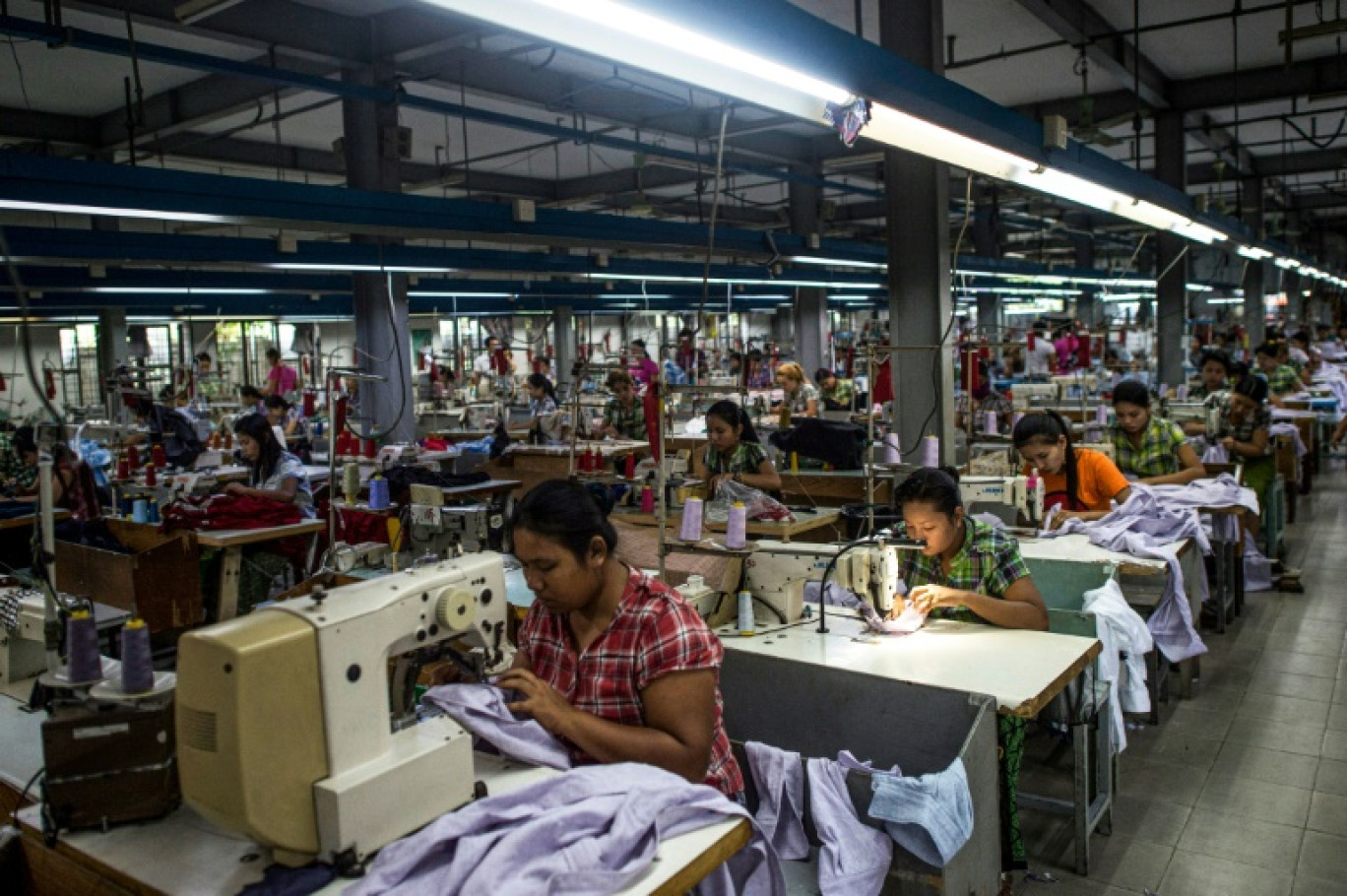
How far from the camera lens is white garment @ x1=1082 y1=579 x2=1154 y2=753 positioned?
301cm

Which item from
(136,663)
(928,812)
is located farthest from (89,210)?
(928,812)

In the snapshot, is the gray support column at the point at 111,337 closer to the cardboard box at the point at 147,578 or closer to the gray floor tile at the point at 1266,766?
the cardboard box at the point at 147,578

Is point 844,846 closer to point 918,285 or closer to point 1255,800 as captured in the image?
point 1255,800

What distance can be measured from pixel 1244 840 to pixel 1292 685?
1598 mm

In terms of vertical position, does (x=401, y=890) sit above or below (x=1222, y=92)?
below

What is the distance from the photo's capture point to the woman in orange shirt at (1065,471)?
171 inches

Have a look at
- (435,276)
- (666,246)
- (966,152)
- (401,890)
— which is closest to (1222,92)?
(666,246)

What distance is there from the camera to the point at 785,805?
7.19ft

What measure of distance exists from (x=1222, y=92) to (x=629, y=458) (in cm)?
670

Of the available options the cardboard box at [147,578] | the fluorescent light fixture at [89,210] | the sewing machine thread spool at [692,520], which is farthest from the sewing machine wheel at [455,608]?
the cardboard box at [147,578]

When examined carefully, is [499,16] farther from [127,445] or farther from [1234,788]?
[127,445]

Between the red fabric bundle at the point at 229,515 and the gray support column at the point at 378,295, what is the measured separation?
129 cm

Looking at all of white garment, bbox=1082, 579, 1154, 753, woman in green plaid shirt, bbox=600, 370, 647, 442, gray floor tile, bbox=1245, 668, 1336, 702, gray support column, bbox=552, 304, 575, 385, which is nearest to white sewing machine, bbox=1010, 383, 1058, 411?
woman in green plaid shirt, bbox=600, 370, 647, 442

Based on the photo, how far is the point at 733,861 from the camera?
182cm
